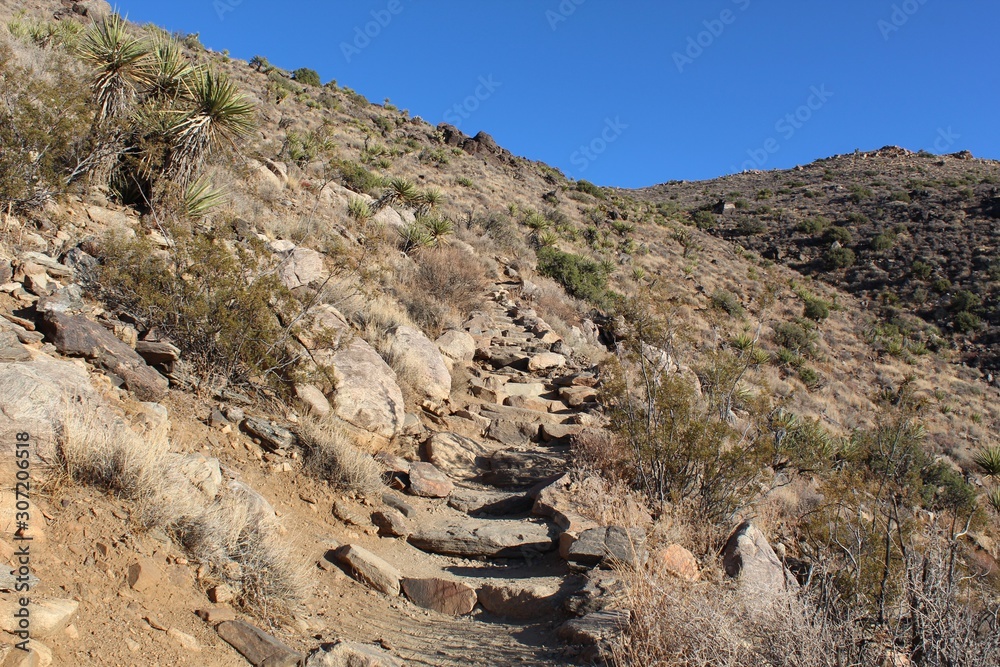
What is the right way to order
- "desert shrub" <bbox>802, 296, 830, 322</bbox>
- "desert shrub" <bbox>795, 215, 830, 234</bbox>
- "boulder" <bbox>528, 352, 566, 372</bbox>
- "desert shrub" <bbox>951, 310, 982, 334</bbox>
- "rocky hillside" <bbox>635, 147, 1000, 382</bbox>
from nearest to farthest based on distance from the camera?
"boulder" <bbox>528, 352, 566, 372</bbox>, "desert shrub" <bbox>802, 296, 830, 322</bbox>, "desert shrub" <bbox>951, 310, 982, 334</bbox>, "rocky hillside" <bbox>635, 147, 1000, 382</bbox>, "desert shrub" <bbox>795, 215, 830, 234</bbox>

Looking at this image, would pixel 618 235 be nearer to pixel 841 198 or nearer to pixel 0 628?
pixel 841 198

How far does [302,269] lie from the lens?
1000cm

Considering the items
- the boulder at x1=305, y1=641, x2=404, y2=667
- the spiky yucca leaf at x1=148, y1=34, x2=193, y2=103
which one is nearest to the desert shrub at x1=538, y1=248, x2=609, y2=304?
the spiky yucca leaf at x1=148, y1=34, x2=193, y2=103

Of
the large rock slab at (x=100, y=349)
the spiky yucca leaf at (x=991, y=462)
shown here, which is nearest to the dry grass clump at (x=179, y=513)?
the large rock slab at (x=100, y=349)

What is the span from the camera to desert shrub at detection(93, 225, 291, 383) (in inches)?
257

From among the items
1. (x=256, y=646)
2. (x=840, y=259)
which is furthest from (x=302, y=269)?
(x=840, y=259)

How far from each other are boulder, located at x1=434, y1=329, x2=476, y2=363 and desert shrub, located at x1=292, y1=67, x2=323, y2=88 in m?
31.5

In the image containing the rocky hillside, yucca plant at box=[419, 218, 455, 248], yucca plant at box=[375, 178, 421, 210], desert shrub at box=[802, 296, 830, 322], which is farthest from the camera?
the rocky hillside

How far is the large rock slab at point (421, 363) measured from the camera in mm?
9188

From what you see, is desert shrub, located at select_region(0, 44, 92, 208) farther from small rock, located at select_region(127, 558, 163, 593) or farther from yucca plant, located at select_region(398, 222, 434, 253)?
yucca plant, located at select_region(398, 222, 434, 253)

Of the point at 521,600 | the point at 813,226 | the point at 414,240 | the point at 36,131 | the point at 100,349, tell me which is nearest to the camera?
the point at 521,600

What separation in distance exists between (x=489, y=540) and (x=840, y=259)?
3434 centimetres

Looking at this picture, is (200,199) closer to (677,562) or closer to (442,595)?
(442,595)

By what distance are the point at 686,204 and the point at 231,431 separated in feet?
155
